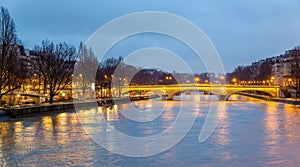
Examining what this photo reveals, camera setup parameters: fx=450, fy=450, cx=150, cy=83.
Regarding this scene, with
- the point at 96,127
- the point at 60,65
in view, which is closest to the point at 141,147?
the point at 96,127

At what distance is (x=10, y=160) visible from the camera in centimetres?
1855

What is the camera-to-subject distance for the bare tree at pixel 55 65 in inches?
2164

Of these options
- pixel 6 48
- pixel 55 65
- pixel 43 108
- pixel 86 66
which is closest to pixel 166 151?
pixel 6 48

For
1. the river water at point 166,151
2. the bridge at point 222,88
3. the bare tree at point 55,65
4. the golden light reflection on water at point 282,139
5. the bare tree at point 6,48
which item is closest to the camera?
the river water at point 166,151

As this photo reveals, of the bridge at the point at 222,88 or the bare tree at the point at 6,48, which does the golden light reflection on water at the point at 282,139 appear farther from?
the bridge at the point at 222,88

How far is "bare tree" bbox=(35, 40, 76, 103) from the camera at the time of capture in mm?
54969

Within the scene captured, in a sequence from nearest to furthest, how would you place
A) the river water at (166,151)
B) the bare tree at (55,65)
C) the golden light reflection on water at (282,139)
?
the river water at (166,151) < the golden light reflection on water at (282,139) < the bare tree at (55,65)

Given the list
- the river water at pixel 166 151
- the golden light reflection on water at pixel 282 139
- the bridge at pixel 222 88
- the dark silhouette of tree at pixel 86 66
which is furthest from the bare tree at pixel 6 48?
the bridge at pixel 222 88

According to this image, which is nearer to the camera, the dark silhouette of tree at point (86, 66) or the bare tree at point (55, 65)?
the bare tree at point (55, 65)

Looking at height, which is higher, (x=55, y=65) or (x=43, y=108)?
(x=55, y=65)

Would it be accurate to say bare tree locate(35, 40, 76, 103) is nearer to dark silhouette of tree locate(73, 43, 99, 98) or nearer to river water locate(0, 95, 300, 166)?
dark silhouette of tree locate(73, 43, 99, 98)

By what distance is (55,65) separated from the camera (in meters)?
56.2

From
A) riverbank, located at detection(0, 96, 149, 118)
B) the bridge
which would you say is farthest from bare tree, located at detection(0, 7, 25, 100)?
the bridge

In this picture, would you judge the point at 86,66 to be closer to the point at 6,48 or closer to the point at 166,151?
the point at 6,48
